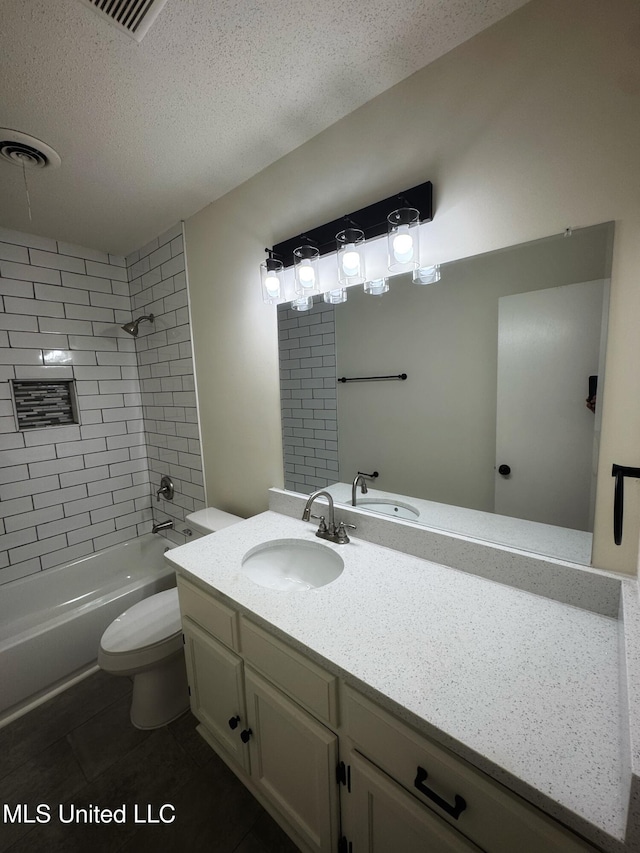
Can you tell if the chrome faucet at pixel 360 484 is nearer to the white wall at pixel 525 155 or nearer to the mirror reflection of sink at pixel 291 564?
the mirror reflection of sink at pixel 291 564

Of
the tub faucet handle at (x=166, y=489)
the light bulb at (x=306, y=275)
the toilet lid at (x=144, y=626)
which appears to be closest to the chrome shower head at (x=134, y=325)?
the tub faucet handle at (x=166, y=489)

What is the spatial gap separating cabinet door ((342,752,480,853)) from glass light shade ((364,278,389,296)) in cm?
132

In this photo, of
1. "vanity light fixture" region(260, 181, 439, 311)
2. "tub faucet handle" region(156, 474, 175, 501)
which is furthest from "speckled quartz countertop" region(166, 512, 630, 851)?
"tub faucet handle" region(156, 474, 175, 501)

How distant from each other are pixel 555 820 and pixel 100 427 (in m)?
2.63

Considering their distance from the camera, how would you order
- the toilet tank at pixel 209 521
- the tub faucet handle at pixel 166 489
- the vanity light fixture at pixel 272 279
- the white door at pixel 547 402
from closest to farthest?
the white door at pixel 547 402 → the vanity light fixture at pixel 272 279 → the toilet tank at pixel 209 521 → the tub faucet handle at pixel 166 489

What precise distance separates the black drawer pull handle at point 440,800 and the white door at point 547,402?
68 centimetres

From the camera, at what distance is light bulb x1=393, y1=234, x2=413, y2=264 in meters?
1.08

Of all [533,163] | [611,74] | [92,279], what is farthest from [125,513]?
[611,74]

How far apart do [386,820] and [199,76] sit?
199cm

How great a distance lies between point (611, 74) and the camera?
2.51 ft

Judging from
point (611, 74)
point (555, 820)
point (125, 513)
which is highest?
point (611, 74)

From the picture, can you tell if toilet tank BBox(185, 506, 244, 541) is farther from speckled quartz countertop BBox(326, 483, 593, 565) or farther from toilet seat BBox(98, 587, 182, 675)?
speckled quartz countertop BBox(326, 483, 593, 565)

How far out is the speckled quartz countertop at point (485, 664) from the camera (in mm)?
→ 506

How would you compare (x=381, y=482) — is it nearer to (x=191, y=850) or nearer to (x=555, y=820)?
(x=555, y=820)
